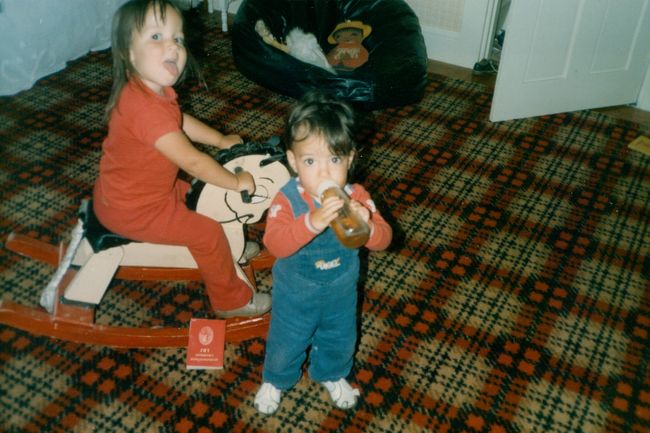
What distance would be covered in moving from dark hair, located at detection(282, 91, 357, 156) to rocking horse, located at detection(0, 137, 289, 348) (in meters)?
0.30

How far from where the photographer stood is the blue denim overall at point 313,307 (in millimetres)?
1095

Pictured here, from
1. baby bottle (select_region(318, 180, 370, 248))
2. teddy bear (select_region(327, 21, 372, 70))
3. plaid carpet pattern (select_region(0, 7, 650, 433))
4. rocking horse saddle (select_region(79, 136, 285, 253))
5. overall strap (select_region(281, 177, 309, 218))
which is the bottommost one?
plaid carpet pattern (select_region(0, 7, 650, 433))

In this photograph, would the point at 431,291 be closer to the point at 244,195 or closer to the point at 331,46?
the point at 244,195

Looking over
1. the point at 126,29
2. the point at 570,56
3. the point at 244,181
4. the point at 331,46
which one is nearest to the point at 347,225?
the point at 244,181

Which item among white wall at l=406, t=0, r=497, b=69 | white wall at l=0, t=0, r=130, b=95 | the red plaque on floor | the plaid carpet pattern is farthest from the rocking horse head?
white wall at l=406, t=0, r=497, b=69

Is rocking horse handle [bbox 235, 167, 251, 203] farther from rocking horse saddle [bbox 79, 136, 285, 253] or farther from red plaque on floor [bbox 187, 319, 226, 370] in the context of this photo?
red plaque on floor [bbox 187, 319, 226, 370]

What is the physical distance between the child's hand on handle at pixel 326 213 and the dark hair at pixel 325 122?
0.11m

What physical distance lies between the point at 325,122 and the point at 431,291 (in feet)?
2.85

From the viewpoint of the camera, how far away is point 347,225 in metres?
0.98

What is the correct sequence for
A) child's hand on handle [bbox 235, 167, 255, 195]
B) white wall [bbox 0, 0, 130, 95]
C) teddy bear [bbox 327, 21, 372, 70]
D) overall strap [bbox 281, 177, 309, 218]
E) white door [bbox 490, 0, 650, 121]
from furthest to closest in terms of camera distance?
teddy bear [bbox 327, 21, 372, 70] → white wall [bbox 0, 0, 130, 95] → white door [bbox 490, 0, 650, 121] → child's hand on handle [bbox 235, 167, 255, 195] → overall strap [bbox 281, 177, 309, 218]

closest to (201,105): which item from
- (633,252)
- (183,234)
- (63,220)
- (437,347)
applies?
(63,220)

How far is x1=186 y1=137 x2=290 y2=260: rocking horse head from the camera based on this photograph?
4.49 feet

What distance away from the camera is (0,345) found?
154 centimetres

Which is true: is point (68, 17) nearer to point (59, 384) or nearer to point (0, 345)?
point (0, 345)
